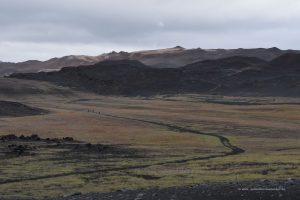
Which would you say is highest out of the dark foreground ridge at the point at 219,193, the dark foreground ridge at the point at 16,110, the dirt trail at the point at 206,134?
the dark foreground ridge at the point at 219,193

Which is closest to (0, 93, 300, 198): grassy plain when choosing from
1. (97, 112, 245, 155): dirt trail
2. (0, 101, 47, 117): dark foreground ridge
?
(97, 112, 245, 155): dirt trail

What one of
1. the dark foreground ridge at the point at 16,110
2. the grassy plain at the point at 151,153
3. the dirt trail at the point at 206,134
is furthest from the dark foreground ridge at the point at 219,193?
the dark foreground ridge at the point at 16,110

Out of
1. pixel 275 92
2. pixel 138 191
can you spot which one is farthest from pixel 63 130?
pixel 275 92

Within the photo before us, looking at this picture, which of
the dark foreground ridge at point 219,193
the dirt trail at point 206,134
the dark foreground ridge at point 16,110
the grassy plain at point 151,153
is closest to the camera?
the dark foreground ridge at point 219,193

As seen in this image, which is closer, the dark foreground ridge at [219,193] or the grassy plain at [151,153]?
the dark foreground ridge at [219,193]

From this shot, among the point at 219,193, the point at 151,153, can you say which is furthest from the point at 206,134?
the point at 219,193

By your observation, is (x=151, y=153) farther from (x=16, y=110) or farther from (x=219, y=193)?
(x=16, y=110)

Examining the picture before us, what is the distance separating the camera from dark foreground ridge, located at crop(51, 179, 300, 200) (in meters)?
27.1

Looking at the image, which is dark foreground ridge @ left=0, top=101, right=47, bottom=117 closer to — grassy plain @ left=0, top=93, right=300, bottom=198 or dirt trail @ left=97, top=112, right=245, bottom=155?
grassy plain @ left=0, top=93, right=300, bottom=198

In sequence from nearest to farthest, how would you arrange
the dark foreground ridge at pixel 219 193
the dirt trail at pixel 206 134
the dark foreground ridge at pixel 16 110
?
the dark foreground ridge at pixel 219 193 < the dirt trail at pixel 206 134 < the dark foreground ridge at pixel 16 110

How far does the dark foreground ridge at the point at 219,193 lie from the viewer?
27.1 meters

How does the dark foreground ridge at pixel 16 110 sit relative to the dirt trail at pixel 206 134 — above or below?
above

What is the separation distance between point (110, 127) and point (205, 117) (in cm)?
2363

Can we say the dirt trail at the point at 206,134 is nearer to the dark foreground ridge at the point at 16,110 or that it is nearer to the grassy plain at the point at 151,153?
the grassy plain at the point at 151,153
